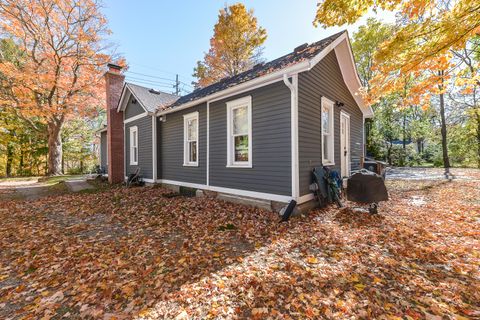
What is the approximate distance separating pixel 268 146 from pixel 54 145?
1792 centimetres

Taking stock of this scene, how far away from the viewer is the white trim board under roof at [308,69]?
16.3 ft

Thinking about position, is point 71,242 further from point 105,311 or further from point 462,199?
point 462,199

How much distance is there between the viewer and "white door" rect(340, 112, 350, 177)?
26.2 feet

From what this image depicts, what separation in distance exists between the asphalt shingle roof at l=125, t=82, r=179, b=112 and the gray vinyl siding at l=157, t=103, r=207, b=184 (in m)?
1.20

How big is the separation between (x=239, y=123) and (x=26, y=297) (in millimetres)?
5538

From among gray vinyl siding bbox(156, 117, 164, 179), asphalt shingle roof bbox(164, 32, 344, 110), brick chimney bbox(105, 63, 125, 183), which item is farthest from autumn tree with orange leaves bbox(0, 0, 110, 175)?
Answer: asphalt shingle roof bbox(164, 32, 344, 110)

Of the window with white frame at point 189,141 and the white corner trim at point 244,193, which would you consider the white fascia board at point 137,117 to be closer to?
the window with white frame at point 189,141

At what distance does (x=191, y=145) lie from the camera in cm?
862

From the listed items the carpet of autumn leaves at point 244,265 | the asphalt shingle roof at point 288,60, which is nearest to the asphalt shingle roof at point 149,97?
the asphalt shingle roof at point 288,60

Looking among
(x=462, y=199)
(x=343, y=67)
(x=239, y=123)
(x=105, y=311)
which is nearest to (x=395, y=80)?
(x=343, y=67)

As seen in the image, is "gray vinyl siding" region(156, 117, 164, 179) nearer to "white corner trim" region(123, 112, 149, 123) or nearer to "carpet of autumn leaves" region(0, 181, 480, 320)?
"white corner trim" region(123, 112, 149, 123)

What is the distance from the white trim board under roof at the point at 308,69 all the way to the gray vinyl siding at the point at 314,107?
295 mm

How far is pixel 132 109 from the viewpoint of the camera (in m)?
11.3

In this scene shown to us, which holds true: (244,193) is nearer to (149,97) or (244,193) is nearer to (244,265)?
(244,265)
